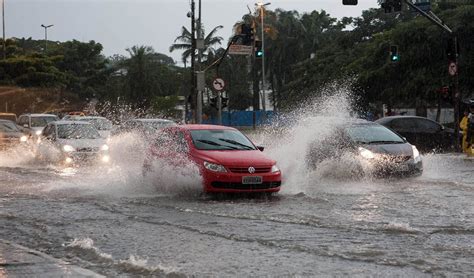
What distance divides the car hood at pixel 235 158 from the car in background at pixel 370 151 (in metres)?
3.58

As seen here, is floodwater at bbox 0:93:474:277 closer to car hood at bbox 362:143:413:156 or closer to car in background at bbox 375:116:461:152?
car hood at bbox 362:143:413:156

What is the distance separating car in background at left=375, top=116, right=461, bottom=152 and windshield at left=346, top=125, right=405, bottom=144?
358 inches

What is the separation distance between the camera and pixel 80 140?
74.1 ft

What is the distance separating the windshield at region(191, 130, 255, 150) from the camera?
561 inches

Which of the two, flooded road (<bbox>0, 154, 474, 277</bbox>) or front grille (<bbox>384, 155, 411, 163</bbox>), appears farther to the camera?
front grille (<bbox>384, 155, 411, 163</bbox>)

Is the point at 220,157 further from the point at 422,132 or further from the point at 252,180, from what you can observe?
the point at 422,132

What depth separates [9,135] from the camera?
3033cm

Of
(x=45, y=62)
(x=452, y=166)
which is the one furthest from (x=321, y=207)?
(x=45, y=62)

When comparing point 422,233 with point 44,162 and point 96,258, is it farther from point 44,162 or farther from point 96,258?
point 44,162

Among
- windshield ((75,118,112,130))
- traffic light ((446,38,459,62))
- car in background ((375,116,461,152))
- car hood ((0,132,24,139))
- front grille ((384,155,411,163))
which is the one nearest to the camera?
front grille ((384,155,411,163))

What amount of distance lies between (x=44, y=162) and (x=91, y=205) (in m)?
10.8

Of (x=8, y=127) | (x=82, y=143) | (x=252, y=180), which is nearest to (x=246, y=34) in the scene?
Answer: (x=8, y=127)

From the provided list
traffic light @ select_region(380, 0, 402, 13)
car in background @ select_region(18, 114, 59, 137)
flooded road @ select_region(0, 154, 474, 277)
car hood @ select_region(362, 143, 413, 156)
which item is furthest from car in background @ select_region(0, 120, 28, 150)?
car hood @ select_region(362, 143, 413, 156)

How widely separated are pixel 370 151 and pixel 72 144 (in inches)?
377
